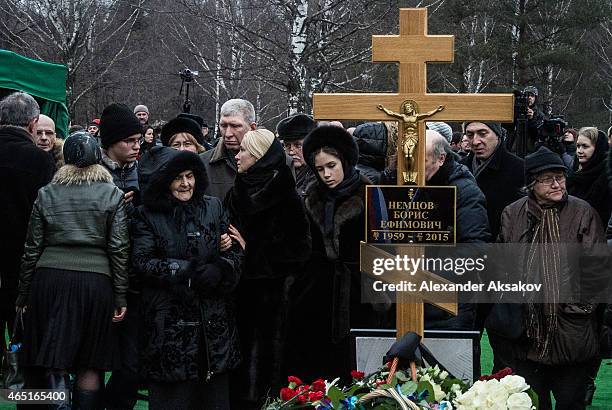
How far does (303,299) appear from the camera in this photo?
6293 mm

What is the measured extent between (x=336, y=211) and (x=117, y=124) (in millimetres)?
1638

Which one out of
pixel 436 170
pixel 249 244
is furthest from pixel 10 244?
pixel 436 170

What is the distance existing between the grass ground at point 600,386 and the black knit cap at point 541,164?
8.61 feet

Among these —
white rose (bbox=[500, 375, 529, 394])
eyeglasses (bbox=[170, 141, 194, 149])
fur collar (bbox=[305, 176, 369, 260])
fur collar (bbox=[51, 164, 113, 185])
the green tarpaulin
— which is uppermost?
the green tarpaulin

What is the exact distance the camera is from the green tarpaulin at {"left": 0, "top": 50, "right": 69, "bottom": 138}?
395 inches

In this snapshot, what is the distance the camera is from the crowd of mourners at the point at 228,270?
224 inches

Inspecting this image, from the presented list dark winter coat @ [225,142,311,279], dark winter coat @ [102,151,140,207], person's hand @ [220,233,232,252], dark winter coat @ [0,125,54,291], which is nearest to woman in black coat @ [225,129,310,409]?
dark winter coat @ [225,142,311,279]

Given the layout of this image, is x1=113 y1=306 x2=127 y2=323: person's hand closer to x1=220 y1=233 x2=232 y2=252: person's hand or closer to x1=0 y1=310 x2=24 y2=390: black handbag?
x1=0 y1=310 x2=24 y2=390: black handbag

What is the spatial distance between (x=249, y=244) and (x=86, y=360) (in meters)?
1.14

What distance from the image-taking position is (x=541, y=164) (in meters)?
5.79

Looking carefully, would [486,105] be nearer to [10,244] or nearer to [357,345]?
[357,345]

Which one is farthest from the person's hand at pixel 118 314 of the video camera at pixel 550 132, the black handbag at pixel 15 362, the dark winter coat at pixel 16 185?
the video camera at pixel 550 132

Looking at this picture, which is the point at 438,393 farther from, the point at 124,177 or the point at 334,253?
the point at 124,177

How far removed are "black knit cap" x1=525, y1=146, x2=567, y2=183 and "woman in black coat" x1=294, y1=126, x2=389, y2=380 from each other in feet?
3.14
